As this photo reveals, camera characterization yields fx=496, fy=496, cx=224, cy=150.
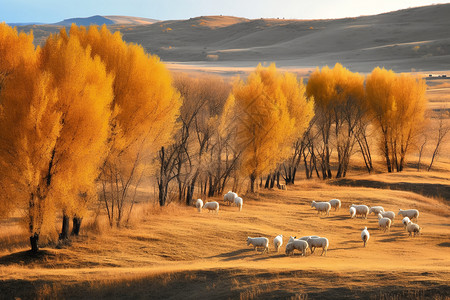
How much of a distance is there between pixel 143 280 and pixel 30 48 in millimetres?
19249

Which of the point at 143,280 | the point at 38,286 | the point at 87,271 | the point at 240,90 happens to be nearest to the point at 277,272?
the point at 143,280

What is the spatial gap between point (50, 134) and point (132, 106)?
307 inches

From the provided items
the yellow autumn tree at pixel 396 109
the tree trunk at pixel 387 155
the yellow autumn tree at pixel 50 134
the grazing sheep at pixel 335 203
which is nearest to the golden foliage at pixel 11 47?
the yellow autumn tree at pixel 50 134

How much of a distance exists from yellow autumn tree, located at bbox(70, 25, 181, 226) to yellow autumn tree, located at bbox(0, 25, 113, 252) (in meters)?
4.11

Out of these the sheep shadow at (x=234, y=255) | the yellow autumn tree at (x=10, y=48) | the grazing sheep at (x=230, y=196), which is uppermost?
the yellow autumn tree at (x=10, y=48)

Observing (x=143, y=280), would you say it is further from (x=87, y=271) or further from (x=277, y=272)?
(x=277, y=272)

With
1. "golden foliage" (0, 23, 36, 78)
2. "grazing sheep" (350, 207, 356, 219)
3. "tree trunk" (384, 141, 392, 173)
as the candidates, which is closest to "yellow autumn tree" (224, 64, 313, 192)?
"grazing sheep" (350, 207, 356, 219)

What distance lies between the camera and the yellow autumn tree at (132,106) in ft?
89.5

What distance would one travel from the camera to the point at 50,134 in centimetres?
2062

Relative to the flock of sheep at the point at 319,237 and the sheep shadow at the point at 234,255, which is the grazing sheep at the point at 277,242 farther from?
the sheep shadow at the point at 234,255

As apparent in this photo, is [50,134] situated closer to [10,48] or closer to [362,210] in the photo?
[10,48]

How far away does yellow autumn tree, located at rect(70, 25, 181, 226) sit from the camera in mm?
27266

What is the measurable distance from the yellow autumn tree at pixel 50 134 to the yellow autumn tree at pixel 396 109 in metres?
38.0

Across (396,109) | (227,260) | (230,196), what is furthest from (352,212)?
(396,109)
